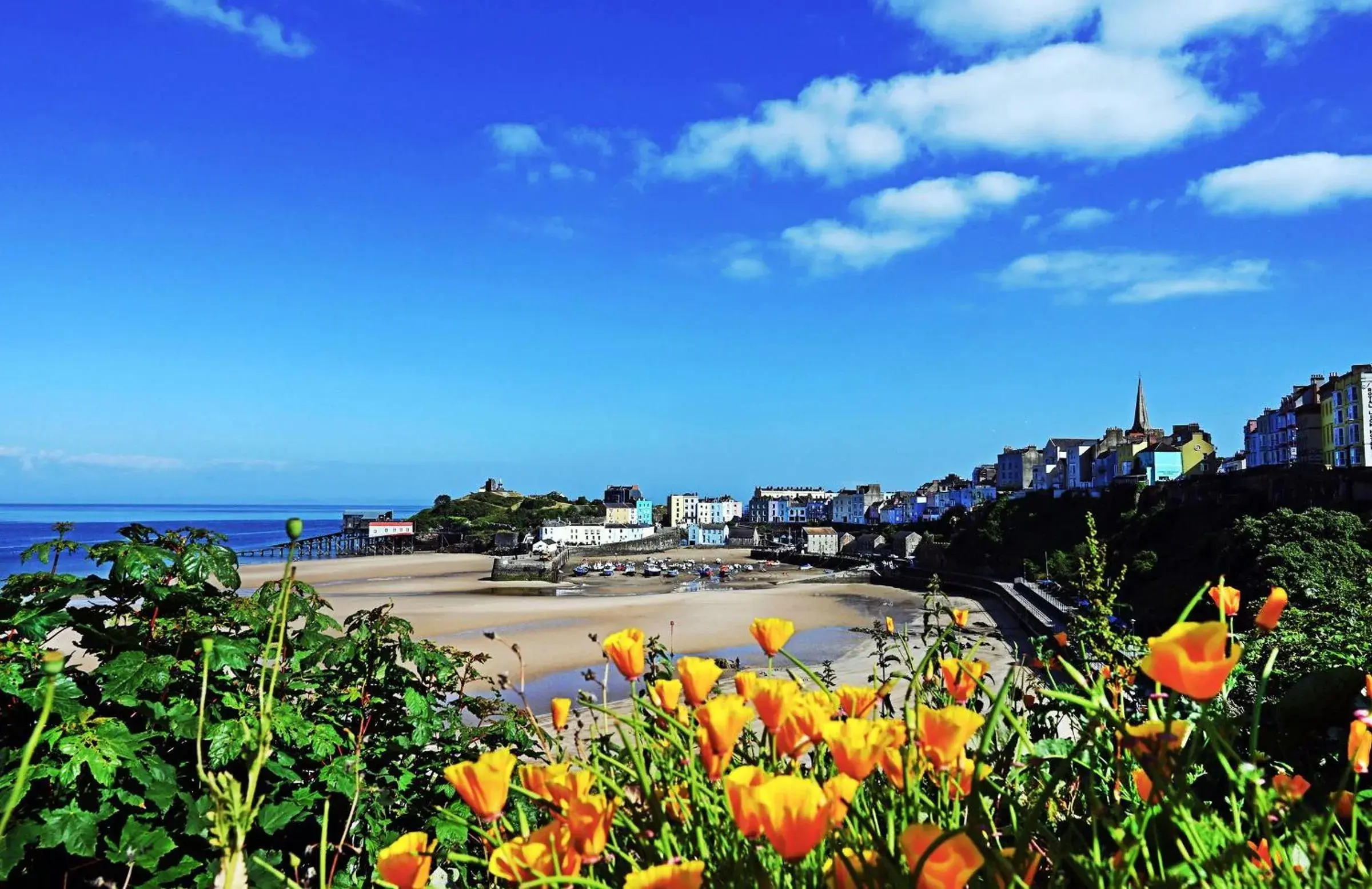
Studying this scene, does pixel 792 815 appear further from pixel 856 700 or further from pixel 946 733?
pixel 856 700

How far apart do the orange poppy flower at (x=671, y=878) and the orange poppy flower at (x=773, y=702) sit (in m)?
0.37

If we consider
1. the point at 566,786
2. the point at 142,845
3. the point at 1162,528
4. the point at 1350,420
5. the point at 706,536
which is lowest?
the point at 706,536

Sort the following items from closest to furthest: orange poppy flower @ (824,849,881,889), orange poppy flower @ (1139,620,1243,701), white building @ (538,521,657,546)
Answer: orange poppy flower @ (1139,620,1243,701) < orange poppy flower @ (824,849,881,889) < white building @ (538,521,657,546)

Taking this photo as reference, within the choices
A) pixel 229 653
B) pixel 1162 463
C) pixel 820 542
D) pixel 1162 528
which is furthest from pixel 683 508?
pixel 229 653

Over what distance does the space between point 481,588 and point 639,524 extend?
66711 mm

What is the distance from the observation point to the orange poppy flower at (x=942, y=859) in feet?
2.59

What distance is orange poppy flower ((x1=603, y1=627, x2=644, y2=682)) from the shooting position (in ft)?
4.78

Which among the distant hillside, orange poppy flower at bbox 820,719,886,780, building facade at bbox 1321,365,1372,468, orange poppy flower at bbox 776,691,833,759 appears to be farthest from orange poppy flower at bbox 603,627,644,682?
the distant hillside

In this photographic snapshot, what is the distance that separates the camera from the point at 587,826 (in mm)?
1061

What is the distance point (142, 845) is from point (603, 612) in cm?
3461

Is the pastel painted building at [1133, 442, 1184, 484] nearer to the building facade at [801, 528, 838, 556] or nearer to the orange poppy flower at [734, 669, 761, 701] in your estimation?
the building facade at [801, 528, 838, 556]

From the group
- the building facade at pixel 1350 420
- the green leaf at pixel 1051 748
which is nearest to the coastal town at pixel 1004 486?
the building facade at pixel 1350 420

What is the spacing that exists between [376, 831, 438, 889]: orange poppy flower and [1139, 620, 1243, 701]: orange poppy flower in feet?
2.69

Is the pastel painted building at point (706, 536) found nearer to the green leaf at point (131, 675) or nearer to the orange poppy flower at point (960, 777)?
the green leaf at point (131, 675)
